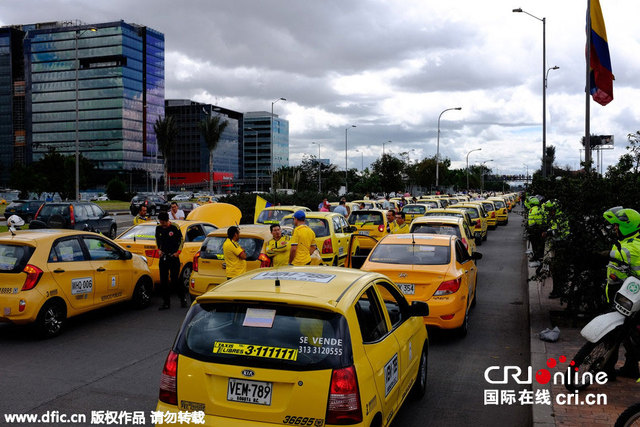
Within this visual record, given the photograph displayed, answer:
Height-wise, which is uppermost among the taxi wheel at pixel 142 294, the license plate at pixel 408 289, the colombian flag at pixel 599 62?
the colombian flag at pixel 599 62

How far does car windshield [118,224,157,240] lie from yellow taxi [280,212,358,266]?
3.07m

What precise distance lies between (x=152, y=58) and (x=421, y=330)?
485ft

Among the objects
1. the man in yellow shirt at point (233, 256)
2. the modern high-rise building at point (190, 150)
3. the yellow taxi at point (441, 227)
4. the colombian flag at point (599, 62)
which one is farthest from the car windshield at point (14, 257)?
the modern high-rise building at point (190, 150)

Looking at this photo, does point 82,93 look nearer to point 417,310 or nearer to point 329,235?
point 329,235

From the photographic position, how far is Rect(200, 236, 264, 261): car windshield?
34.1 feet

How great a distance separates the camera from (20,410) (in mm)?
5723

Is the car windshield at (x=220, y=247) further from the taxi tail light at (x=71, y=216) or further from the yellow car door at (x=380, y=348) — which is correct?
the taxi tail light at (x=71, y=216)

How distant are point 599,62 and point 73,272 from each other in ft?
49.5

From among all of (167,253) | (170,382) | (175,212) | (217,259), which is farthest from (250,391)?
(175,212)

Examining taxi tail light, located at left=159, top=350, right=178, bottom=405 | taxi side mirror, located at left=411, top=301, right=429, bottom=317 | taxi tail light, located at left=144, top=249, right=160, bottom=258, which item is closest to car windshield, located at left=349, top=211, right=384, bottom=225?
taxi tail light, located at left=144, top=249, right=160, bottom=258

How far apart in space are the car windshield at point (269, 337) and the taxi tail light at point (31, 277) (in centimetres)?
523

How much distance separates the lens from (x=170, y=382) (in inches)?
154

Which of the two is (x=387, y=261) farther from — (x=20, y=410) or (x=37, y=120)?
(x=37, y=120)

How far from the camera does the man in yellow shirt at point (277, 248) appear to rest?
986 cm
